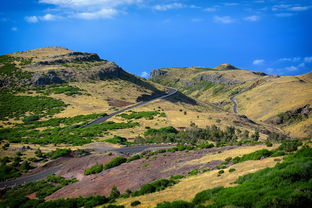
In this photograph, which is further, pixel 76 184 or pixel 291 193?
pixel 76 184

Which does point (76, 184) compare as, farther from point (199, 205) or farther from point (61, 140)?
point (61, 140)

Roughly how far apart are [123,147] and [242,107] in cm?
12376

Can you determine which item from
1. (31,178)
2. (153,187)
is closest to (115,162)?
(31,178)

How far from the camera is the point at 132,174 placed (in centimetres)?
2819

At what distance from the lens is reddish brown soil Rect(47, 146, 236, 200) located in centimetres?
2580

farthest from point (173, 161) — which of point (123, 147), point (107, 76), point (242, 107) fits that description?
point (242, 107)

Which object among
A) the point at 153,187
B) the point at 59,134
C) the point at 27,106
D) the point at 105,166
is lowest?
the point at 153,187

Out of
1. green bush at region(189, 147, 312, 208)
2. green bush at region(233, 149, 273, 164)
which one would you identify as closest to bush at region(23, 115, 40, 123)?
green bush at region(233, 149, 273, 164)

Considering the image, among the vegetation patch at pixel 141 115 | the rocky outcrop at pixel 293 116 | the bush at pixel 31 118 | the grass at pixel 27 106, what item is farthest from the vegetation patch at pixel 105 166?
the rocky outcrop at pixel 293 116

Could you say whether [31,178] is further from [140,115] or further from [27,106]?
[27,106]

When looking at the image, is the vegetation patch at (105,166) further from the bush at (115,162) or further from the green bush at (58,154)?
the green bush at (58,154)

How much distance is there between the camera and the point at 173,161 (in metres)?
30.4

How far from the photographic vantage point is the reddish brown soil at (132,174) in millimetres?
25797

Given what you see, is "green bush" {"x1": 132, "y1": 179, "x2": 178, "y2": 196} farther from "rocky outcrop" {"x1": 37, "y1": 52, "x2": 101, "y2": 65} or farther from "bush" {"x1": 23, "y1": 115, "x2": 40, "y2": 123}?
"rocky outcrop" {"x1": 37, "y1": 52, "x2": 101, "y2": 65}
